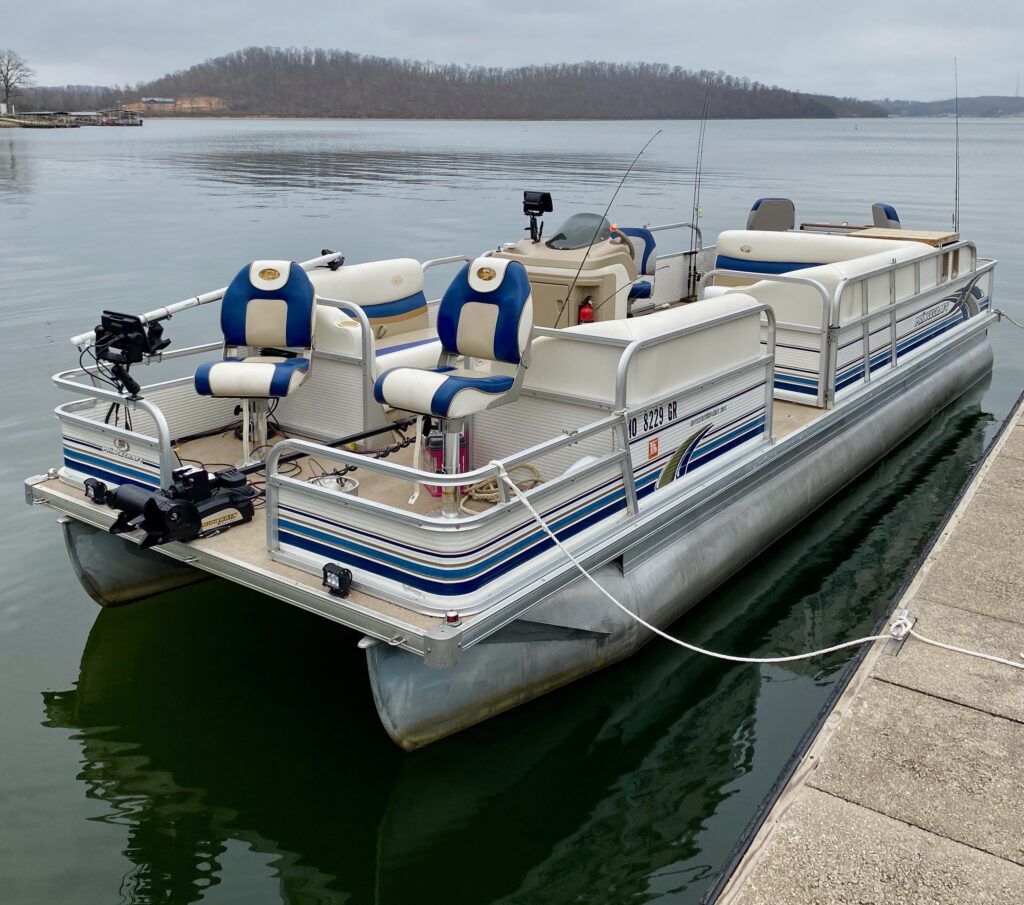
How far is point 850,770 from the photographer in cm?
376

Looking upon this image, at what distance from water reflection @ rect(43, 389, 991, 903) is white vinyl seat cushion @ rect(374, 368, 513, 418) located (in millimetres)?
1413

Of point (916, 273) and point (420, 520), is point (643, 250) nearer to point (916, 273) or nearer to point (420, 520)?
point (916, 273)

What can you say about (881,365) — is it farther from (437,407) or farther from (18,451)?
(18,451)

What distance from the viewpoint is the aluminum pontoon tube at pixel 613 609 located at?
4340 mm

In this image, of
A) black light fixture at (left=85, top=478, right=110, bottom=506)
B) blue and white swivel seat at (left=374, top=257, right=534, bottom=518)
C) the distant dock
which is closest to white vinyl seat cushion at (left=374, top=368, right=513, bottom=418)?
blue and white swivel seat at (left=374, top=257, right=534, bottom=518)

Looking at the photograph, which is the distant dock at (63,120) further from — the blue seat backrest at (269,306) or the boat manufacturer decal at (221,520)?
the boat manufacturer decal at (221,520)

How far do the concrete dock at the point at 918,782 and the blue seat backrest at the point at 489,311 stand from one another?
7.00 feet

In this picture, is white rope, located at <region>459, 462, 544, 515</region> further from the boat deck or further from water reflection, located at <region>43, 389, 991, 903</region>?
water reflection, located at <region>43, 389, 991, 903</region>

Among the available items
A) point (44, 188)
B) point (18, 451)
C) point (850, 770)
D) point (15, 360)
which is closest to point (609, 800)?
point (850, 770)

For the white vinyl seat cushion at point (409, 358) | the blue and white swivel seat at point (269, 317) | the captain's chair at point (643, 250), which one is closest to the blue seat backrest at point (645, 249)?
the captain's chair at point (643, 250)

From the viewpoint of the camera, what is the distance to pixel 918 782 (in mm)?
3693

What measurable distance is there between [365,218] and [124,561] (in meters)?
19.9

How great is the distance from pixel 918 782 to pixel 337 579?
228cm

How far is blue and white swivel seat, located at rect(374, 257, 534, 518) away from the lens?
16.0 feet
